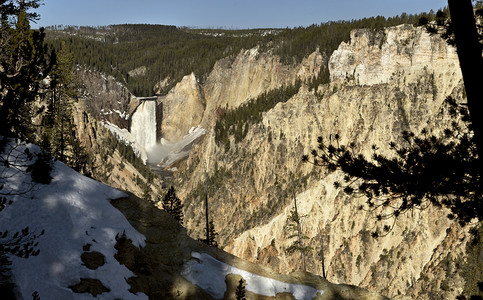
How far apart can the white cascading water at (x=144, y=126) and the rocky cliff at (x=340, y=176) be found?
42.7 metres

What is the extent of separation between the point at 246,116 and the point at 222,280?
91.5m

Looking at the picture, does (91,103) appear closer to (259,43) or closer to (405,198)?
(259,43)

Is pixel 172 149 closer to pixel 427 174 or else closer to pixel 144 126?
pixel 144 126

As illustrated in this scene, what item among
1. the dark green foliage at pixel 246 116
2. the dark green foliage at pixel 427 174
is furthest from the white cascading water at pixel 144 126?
the dark green foliage at pixel 427 174

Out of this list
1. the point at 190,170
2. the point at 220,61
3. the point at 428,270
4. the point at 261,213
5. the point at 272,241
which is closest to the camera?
the point at 428,270

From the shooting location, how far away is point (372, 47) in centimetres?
8856

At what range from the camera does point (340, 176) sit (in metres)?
69.4

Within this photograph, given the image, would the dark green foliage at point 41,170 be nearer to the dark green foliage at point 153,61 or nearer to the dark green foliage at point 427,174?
the dark green foliage at point 427,174

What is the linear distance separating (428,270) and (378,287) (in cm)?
812

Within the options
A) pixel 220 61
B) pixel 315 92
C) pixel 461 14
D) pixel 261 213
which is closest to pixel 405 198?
pixel 461 14

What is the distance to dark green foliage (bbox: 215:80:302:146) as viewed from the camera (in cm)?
10069

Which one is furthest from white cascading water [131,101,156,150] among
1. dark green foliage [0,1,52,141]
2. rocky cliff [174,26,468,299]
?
dark green foliage [0,1,52,141]

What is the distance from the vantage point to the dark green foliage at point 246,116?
3964 inches

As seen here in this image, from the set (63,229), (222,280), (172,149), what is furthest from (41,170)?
(172,149)
